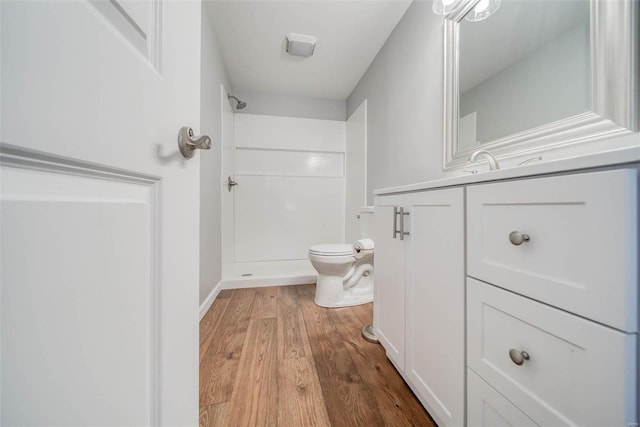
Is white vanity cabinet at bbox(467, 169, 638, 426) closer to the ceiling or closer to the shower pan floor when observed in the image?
the ceiling

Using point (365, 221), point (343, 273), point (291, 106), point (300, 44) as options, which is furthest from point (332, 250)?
point (291, 106)

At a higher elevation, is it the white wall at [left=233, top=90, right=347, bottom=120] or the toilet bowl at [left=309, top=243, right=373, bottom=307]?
the white wall at [left=233, top=90, right=347, bottom=120]

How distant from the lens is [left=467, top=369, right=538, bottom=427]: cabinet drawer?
20.4 inches

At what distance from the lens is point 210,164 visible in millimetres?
1761

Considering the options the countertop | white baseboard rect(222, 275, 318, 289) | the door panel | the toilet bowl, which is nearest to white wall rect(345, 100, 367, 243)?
the toilet bowl

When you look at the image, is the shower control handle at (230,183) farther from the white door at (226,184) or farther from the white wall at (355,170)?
the white wall at (355,170)

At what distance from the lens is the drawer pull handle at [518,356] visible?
1.64ft

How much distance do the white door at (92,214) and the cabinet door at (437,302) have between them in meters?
0.71

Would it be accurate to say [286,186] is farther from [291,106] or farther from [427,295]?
[427,295]

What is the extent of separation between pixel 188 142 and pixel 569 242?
2.45 ft

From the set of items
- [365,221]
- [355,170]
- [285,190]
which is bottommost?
[365,221]

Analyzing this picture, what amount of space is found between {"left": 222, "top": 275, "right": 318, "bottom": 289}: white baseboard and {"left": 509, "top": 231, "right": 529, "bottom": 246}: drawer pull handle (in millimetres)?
2021

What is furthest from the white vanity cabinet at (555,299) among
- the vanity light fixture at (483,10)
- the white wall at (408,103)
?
the vanity light fixture at (483,10)

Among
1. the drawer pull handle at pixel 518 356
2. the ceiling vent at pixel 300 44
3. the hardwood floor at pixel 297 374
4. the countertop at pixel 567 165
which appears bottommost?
the hardwood floor at pixel 297 374
